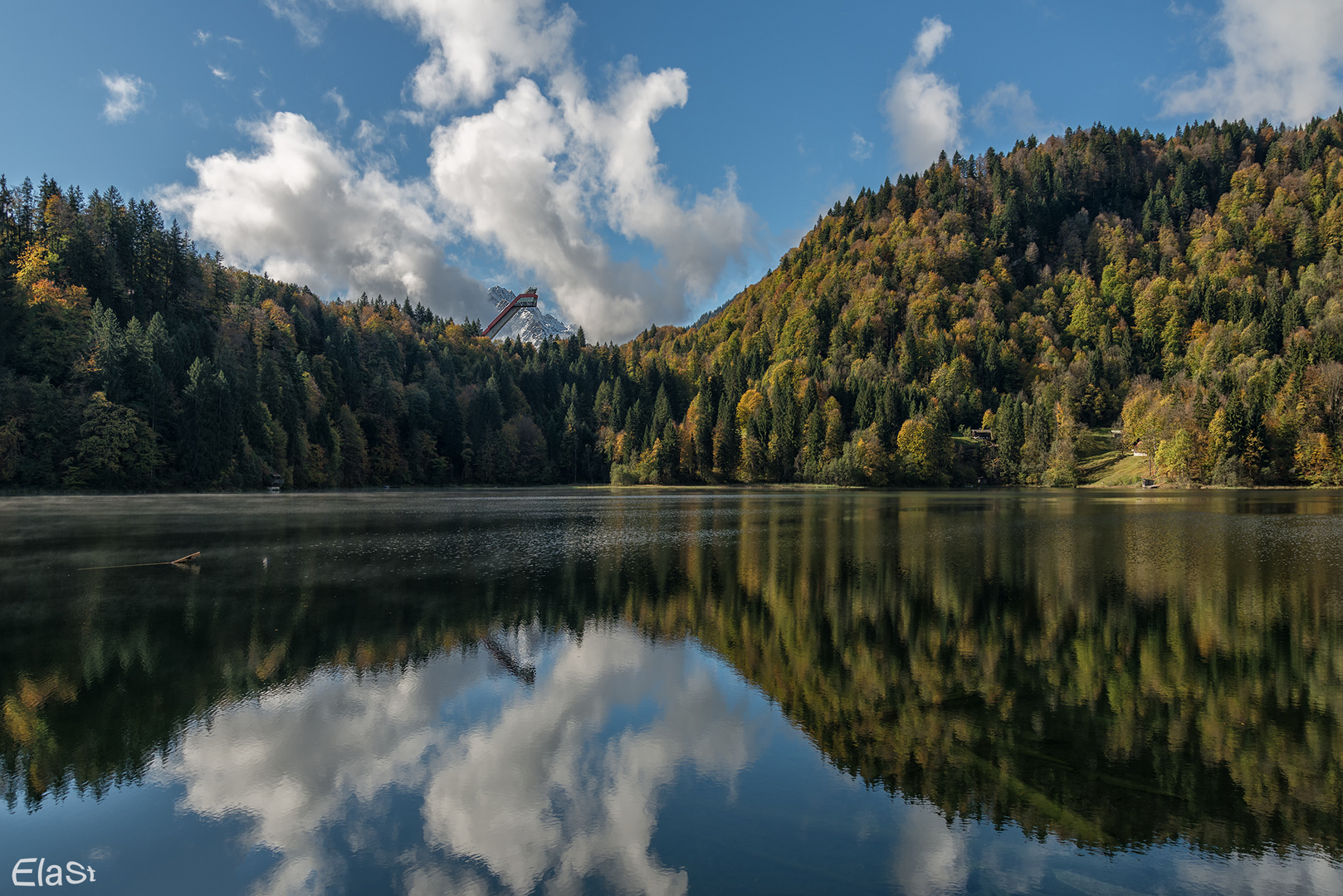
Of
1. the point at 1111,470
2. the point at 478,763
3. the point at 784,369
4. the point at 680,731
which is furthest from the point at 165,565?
the point at 784,369

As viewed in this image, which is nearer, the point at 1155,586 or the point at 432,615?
the point at 432,615

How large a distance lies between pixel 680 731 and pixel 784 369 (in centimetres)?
14752

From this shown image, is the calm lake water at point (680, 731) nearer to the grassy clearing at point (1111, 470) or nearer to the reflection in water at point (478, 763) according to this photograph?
the reflection in water at point (478, 763)

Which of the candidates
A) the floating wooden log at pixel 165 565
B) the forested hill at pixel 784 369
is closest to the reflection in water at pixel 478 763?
the floating wooden log at pixel 165 565

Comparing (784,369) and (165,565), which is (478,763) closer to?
(165,565)

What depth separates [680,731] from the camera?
11562 millimetres

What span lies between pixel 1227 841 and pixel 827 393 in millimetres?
132858

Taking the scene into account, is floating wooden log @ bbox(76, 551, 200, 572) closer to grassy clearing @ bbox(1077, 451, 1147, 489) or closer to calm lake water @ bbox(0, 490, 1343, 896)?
calm lake water @ bbox(0, 490, 1343, 896)

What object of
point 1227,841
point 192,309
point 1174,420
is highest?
point 192,309

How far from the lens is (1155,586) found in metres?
22.1

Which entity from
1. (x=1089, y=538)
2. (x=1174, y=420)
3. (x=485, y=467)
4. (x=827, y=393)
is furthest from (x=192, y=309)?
(x=1174, y=420)

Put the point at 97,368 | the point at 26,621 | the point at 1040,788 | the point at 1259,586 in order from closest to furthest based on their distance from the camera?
the point at 1040,788
the point at 26,621
the point at 1259,586
the point at 97,368

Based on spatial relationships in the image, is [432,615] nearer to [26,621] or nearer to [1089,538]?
[26,621]

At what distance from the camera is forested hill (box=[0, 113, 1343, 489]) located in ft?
280
